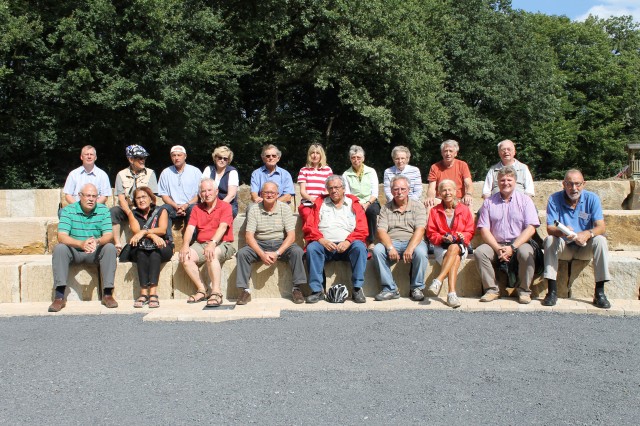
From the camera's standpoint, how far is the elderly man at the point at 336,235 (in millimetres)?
5832

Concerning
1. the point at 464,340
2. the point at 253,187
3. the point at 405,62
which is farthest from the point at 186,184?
the point at 405,62

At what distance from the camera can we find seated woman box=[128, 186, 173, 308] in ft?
19.0

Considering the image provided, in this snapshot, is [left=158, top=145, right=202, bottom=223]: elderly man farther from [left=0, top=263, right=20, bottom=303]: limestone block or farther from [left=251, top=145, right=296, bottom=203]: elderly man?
[left=0, top=263, right=20, bottom=303]: limestone block

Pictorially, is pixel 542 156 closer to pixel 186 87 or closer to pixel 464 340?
pixel 186 87

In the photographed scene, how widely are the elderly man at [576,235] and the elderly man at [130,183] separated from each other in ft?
Result: 13.8

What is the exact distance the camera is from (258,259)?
602 cm

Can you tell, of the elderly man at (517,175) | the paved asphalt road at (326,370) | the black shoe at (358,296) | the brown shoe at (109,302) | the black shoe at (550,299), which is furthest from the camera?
the elderly man at (517,175)

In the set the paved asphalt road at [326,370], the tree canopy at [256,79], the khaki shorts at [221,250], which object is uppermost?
the tree canopy at [256,79]

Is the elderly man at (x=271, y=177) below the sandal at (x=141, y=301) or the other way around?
the other way around

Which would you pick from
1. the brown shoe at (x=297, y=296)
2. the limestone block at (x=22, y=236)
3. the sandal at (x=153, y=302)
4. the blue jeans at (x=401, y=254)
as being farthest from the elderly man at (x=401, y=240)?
the limestone block at (x=22, y=236)

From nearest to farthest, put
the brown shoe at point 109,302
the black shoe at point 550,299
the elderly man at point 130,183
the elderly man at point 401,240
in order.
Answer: the black shoe at point 550,299
the brown shoe at point 109,302
the elderly man at point 401,240
the elderly man at point 130,183

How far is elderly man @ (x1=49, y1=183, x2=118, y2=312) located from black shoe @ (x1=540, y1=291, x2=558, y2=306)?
3982 mm

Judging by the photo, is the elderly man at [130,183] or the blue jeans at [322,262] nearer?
the blue jeans at [322,262]

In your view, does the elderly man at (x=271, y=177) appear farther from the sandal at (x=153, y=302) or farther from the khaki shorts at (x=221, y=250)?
the sandal at (x=153, y=302)
